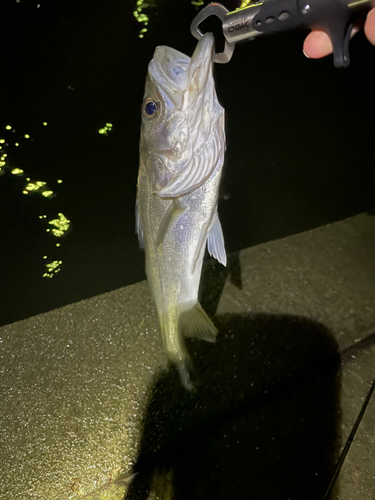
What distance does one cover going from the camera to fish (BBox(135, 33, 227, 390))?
1146 mm

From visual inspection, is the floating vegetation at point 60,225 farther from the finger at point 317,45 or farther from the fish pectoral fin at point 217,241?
the finger at point 317,45

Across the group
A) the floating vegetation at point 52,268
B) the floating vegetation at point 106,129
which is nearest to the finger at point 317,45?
the floating vegetation at point 106,129

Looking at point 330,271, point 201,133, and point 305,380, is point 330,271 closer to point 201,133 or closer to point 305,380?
point 305,380

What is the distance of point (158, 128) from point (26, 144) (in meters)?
0.79

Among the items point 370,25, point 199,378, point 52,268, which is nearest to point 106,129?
point 52,268

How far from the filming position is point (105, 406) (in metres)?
2.12

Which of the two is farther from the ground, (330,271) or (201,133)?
(201,133)

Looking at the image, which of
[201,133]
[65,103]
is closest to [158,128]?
[201,133]

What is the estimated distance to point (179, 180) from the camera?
1.25 m

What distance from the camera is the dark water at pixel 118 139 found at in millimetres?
1476

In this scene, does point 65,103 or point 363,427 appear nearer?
point 65,103

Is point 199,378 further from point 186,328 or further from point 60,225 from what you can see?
point 60,225

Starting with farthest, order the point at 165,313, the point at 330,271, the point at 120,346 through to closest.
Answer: the point at 330,271
the point at 120,346
the point at 165,313

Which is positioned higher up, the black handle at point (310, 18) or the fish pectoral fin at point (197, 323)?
the black handle at point (310, 18)
